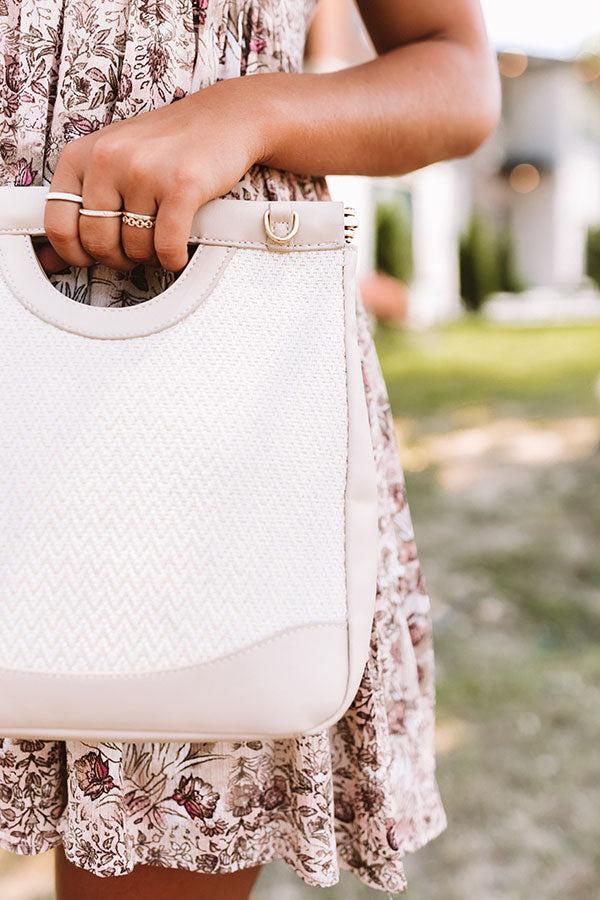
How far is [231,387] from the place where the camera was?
793mm

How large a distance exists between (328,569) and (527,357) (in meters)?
8.77

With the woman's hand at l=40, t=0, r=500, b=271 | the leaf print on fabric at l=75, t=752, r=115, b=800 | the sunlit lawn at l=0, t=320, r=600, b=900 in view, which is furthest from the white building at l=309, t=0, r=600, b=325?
the leaf print on fabric at l=75, t=752, r=115, b=800

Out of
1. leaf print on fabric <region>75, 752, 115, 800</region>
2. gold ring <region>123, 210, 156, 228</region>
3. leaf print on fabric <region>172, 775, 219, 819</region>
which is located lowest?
leaf print on fabric <region>172, 775, 219, 819</region>

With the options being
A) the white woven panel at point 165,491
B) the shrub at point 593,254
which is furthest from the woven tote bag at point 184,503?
the shrub at point 593,254

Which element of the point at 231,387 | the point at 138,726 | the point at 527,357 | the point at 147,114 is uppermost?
the point at 147,114

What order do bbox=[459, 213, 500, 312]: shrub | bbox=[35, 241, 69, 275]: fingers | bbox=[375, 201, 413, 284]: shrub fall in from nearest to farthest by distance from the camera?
bbox=[35, 241, 69, 275]: fingers, bbox=[375, 201, 413, 284]: shrub, bbox=[459, 213, 500, 312]: shrub

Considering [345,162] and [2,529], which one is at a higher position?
[345,162]

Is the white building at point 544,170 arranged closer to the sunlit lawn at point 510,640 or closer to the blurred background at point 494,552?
the blurred background at point 494,552

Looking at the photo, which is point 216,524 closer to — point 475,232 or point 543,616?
point 543,616

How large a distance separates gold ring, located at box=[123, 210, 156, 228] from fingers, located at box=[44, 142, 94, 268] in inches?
1.7

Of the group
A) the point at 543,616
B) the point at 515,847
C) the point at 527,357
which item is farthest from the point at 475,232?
the point at 515,847

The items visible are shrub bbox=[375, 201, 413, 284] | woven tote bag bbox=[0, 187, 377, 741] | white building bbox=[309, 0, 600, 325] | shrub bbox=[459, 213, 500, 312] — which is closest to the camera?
woven tote bag bbox=[0, 187, 377, 741]

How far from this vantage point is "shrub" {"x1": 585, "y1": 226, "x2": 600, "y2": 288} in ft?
54.2

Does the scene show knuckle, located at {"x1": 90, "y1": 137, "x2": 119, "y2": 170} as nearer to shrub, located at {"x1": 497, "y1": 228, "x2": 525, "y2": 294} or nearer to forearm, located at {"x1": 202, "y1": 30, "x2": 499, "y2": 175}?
forearm, located at {"x1": 202, "y1": 30, "x2": 499, "y2": 175}
